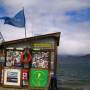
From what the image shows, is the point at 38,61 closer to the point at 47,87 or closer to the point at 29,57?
the point at 29,57

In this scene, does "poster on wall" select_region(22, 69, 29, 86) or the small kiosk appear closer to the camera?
the small kiosk

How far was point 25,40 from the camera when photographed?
2494 cm

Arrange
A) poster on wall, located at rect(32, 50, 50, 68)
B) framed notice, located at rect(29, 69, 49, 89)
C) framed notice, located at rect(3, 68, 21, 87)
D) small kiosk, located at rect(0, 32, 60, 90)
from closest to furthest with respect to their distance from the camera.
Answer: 1. framed notice, located at rect(29, 69, 49, 89)
2. small kiosk, located at rect(0, 32, 60, 90)
3. poster on wall, located at rect(32, 50, 50, 68)
4. framed notice, located at rect(3, 68, 21, 87)

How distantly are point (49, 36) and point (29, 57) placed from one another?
5.86 feet

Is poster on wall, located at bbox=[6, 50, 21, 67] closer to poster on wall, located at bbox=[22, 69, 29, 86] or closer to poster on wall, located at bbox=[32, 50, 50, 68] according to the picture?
poster on wall, located at bbox=[22, 69, 29, 86]

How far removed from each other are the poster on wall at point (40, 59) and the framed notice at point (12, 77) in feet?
3.75

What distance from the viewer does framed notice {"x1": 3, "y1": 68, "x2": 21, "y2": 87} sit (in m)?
24.8

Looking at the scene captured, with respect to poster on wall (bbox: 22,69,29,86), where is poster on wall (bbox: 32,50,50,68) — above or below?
above

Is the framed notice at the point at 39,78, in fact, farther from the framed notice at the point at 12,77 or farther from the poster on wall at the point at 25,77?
the framed notice at the point at 12,77

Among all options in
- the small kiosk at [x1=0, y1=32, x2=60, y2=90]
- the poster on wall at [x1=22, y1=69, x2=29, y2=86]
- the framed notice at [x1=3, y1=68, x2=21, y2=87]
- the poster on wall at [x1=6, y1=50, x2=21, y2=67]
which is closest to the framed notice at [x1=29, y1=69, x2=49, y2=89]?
the small kiosk at [x1=0, y1=32, x2=60, y2=90]

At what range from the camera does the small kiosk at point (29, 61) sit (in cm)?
2430

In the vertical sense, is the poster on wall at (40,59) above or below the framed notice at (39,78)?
above

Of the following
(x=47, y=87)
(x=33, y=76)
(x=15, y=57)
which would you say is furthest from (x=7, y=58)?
(x=47, y=87)

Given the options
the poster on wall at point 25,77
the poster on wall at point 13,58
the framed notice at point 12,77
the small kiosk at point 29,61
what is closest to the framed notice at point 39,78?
the small kiosk at point 29,61
